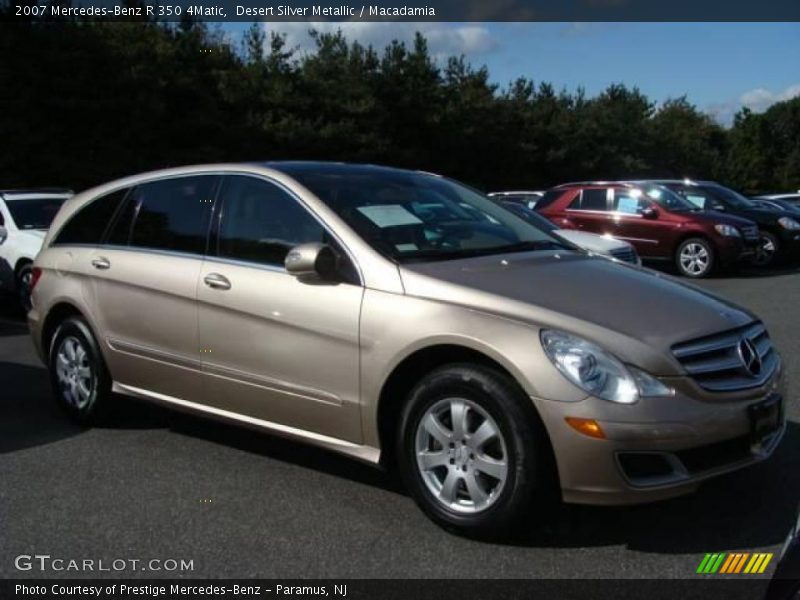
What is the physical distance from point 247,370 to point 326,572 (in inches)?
52.6

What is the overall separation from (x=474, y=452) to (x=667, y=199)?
13.2 m

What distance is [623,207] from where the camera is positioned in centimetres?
1568

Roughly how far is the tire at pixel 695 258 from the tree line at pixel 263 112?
19118 millimetres

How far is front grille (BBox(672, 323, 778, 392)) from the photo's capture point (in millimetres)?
3575

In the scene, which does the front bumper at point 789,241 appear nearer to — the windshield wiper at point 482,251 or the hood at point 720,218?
the hood at point 720,218

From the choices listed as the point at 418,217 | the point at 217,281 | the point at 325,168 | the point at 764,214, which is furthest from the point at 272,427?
the point at 764,214

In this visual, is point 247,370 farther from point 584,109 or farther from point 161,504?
point 584,109

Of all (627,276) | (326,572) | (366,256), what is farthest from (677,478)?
(366,256)

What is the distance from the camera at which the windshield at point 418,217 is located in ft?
14.3

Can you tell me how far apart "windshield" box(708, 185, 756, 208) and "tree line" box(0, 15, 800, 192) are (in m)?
17.9

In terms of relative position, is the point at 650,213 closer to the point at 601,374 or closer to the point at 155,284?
the point at 155,284

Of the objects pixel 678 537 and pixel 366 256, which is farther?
pixel 366 256

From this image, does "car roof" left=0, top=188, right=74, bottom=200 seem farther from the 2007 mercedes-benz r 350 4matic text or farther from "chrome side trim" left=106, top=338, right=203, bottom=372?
"chrome side trim" left=106, top=338, right=203, bottom=372

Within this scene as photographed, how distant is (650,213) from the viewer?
50.6ft
